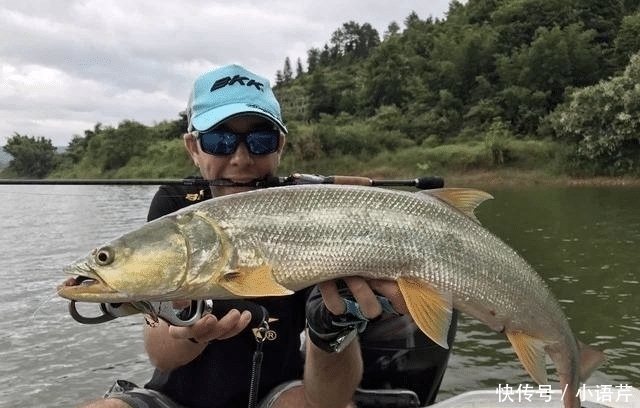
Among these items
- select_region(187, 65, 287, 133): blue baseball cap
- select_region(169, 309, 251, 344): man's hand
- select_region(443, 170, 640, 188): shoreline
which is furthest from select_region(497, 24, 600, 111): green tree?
select_region(169, 309, 251, 344): man's hand

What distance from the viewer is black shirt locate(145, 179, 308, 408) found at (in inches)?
133

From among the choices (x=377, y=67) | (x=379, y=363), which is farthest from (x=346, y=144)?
(x=379, y=363)

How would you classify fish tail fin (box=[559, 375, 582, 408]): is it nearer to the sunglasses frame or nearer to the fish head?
the fish head

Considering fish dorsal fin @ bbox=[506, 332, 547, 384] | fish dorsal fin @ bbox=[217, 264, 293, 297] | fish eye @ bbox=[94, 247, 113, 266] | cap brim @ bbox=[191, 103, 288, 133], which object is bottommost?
fish dorsal fin @ bbox=[506, 332, 547, 384]

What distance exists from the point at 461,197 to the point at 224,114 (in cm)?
132

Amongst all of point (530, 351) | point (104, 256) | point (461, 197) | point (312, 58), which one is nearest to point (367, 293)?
point (461, 197)

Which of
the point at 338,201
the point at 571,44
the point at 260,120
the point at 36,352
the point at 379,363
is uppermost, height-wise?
the point at 571,44

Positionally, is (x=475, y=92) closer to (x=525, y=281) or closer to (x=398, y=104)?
(x=398, y=104)

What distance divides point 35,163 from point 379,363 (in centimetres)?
8894

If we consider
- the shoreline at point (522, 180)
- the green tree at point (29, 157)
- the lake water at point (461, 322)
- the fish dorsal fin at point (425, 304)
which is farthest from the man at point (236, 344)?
the green tree at point (29, 157)

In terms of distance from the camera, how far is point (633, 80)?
3644 centimetres

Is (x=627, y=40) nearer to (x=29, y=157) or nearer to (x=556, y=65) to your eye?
(x=556, y=65)

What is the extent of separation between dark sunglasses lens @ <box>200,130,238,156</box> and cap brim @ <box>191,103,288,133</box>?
0.06m

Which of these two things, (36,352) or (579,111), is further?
(579,111)
